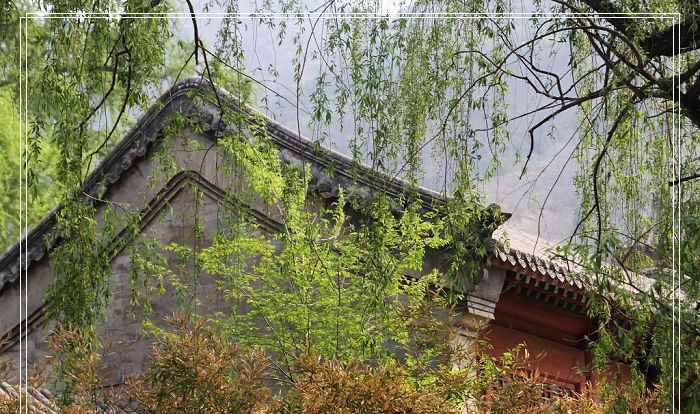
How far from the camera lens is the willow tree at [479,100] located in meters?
4.17

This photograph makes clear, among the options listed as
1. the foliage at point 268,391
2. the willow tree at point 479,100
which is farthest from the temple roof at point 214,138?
the willow tree at point 479,100

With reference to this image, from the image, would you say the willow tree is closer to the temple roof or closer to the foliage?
the foliage

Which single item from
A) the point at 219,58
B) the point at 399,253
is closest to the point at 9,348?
the point at 399,253

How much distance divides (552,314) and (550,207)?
1409 inches

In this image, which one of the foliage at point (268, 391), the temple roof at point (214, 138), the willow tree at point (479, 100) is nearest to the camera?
the willow tree at point (479, 100)

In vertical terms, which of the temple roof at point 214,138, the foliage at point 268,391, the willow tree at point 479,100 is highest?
the temple roof at point 214,138

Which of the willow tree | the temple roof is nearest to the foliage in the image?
the willow tree

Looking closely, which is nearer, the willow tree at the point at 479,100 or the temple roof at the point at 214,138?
the willow tree at the point at 479,100

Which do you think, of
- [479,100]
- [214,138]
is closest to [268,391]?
[479,100]

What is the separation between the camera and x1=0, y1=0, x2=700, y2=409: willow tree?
164 inches

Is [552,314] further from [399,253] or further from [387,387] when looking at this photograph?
[387,387]

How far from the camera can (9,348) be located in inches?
346

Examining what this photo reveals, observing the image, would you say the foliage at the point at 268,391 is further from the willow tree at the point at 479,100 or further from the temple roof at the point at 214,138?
the temple roof at the point at 214,138

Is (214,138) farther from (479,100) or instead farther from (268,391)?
(479,100)
